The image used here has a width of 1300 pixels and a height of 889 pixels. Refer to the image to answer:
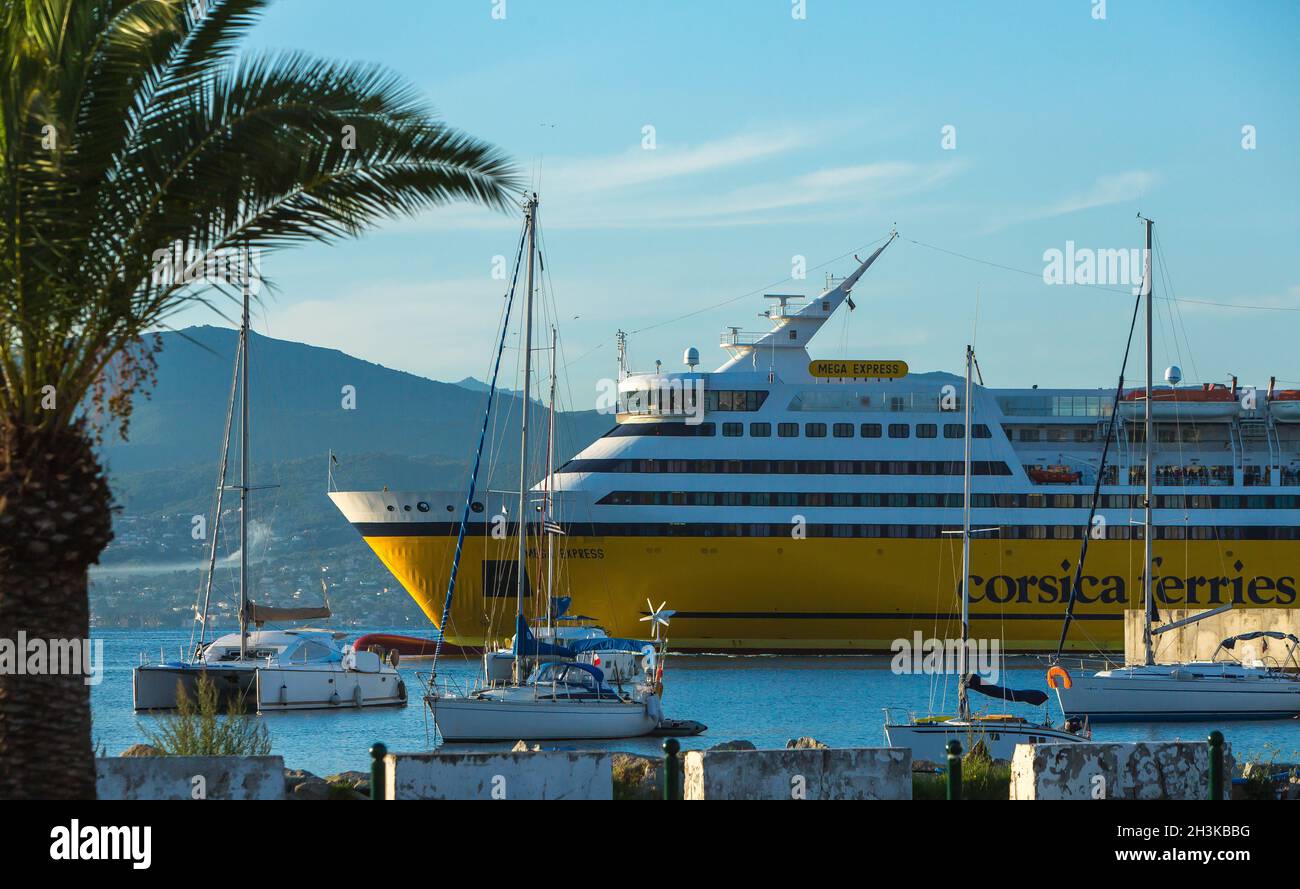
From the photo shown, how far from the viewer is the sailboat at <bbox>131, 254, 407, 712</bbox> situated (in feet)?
106

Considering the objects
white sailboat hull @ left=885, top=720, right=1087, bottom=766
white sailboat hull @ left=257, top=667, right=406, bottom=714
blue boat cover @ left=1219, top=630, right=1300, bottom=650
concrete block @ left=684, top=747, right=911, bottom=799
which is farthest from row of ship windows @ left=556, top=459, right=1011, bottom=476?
concrete block @ left=684, top=747, right=911, bottom=799

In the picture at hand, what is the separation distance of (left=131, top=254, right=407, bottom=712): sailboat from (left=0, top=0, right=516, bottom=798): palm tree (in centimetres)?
2241

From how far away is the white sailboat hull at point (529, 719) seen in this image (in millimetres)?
26078

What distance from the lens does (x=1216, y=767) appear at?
1054 centimetres

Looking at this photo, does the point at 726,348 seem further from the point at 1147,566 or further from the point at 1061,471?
the point at 1147,566

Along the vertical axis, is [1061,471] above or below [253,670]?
above

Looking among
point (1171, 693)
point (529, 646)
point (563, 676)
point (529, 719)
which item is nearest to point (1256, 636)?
point (1171, 693)

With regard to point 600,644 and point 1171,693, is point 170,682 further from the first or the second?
point 1171,693

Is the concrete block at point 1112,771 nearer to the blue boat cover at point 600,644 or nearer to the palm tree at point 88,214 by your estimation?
the palm tree at point 88,214

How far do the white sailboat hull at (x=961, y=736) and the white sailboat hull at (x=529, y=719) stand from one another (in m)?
5.59

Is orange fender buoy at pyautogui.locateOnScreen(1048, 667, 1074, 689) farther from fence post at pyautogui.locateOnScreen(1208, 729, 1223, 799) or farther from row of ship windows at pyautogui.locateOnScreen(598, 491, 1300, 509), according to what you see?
fence post at pyautogui.locateOnScreen(1208, 729, 1223, 799)
